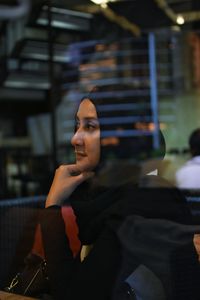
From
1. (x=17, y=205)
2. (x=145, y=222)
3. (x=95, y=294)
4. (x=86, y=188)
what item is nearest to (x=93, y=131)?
(x=86, y=188)

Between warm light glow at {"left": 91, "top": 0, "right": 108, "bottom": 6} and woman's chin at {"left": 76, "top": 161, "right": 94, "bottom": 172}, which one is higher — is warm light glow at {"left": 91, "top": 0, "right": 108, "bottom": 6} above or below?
above

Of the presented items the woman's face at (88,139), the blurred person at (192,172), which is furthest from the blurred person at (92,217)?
the blurred person at (192,172)

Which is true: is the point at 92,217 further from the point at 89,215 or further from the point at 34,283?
the point at 34,283

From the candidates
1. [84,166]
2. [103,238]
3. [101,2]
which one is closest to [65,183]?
[84,166]

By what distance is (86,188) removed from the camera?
1680 millimetres

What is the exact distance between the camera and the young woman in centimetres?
138

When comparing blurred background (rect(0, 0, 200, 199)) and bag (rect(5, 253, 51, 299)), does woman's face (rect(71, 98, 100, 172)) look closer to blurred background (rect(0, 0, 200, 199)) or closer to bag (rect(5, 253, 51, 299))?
bag (rect(5, 253, 51, 299))

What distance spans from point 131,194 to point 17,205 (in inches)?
44.0

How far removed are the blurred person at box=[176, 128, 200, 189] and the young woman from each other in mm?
386

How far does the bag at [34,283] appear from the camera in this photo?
162cm

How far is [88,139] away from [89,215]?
0.80ft

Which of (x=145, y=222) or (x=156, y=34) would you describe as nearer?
(x=145, y=222)

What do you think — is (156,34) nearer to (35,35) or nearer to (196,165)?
(35,35)

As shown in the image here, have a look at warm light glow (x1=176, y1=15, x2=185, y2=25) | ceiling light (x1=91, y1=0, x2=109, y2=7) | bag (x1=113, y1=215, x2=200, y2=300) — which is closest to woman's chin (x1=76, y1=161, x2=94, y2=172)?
bag (x1=113, y1=215, x2=200, y2=300)
